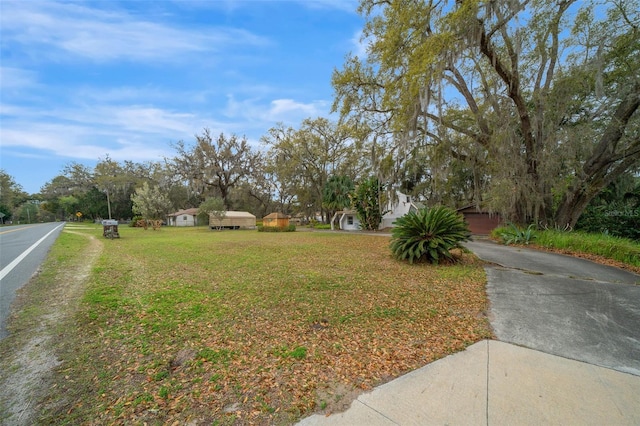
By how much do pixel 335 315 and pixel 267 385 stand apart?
1516mm

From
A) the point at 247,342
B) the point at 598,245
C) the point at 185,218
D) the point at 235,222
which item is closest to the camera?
the point at 247,342

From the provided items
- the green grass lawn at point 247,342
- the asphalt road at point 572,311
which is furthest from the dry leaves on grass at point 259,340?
the asphalt road at point 572,311

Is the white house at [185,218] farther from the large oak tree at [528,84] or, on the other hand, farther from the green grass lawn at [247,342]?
the green grass lawn at [247,342]

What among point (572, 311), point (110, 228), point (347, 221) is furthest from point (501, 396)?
point (347, 221)

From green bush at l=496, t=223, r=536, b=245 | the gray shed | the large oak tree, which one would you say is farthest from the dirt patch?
the gray shed

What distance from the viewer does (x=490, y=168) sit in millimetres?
11648

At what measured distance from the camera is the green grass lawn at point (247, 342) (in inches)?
71.9

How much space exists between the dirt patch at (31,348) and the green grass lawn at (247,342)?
0.11 metres

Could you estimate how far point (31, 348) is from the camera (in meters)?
2.54

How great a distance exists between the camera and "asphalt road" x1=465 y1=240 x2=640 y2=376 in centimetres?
252

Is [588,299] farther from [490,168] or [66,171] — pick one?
[66,171]

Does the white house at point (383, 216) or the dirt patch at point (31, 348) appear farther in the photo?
the white house at point (383, 216)

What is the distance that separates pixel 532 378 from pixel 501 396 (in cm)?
43

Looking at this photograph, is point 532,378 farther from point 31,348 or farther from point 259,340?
point 31,348
